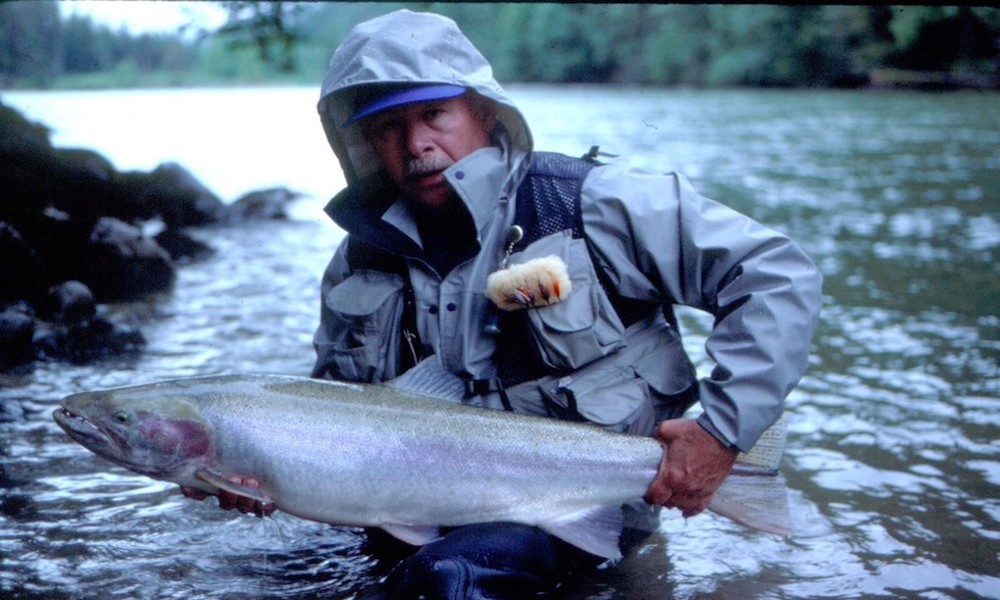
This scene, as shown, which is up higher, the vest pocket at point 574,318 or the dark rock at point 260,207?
the vest pocket at point 574,318

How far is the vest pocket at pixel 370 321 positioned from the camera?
3645mm

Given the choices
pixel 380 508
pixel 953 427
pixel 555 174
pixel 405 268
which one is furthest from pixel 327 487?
pixel 953 427

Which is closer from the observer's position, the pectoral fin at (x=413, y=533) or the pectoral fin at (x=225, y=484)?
the pectoral fin at (x=225, y=484)

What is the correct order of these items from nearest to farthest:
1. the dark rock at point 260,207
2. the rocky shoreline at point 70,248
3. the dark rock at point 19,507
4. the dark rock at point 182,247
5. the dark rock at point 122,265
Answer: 1. the dark rock at point 19,507
2. the rocky shoreline at point 70,248
3. the dark rock at point 122,265
4. the dark rock at point 182,247
5. the dark rock at point 260,207

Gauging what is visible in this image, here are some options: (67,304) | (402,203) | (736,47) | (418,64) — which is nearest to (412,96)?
(418,64)

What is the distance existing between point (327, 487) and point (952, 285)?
8092mm

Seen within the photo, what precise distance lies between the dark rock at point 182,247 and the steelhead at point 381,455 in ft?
27.5

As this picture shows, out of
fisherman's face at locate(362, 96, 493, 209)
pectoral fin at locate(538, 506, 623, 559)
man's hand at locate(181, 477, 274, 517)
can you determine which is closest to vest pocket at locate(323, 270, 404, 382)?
fisherman's face at locate(362, 96, 493, 209)

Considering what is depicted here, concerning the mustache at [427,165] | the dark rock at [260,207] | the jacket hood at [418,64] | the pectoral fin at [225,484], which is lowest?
the dark rock at [260,207]

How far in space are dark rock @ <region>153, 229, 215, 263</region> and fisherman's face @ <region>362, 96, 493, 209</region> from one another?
7970 mm

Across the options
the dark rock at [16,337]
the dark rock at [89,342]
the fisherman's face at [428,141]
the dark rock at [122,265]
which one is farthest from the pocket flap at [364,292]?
the dark rock at [122,265]

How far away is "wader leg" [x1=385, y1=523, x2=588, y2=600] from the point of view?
123 inches

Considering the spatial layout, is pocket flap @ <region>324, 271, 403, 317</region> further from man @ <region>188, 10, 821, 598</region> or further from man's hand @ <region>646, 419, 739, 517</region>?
man's hand @ <region>646, 419, 739, 517</region>

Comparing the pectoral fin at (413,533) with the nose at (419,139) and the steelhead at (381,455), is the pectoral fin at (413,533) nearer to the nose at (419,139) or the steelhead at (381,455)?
the steelhead at (381,455)
